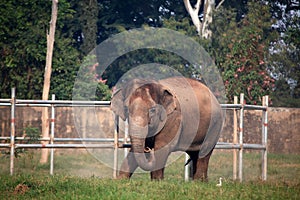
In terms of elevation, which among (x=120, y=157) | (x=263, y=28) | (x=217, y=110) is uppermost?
(x=263, y=28)

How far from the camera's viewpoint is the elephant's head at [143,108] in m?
12.6

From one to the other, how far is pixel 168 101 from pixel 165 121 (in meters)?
0.39

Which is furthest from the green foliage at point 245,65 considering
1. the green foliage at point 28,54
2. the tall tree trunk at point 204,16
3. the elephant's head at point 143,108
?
the elephant's head at point 143,108

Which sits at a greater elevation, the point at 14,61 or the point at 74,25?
the point at 74,25

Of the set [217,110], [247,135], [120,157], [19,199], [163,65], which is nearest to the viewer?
[19,199]

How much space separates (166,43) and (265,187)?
23750 mm

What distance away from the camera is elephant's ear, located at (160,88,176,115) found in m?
13.3

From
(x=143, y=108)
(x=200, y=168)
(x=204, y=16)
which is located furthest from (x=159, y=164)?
(x=204, y=16)

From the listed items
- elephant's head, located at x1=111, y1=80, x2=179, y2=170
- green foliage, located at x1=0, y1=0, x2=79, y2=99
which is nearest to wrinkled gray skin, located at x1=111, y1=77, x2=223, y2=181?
elephant's head, located at x1=111, y1=80, x2=179, y2=170

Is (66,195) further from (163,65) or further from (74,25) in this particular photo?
(74,25)

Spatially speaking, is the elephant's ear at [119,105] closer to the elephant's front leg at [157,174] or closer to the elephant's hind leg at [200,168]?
the elephant's front leg at [157,174]

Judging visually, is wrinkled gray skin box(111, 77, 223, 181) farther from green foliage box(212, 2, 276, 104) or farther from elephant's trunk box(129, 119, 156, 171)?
green foliage box(212, 2, 276, 104)

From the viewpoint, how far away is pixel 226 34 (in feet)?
114

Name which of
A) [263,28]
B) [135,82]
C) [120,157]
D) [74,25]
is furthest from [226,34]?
[135,82]
